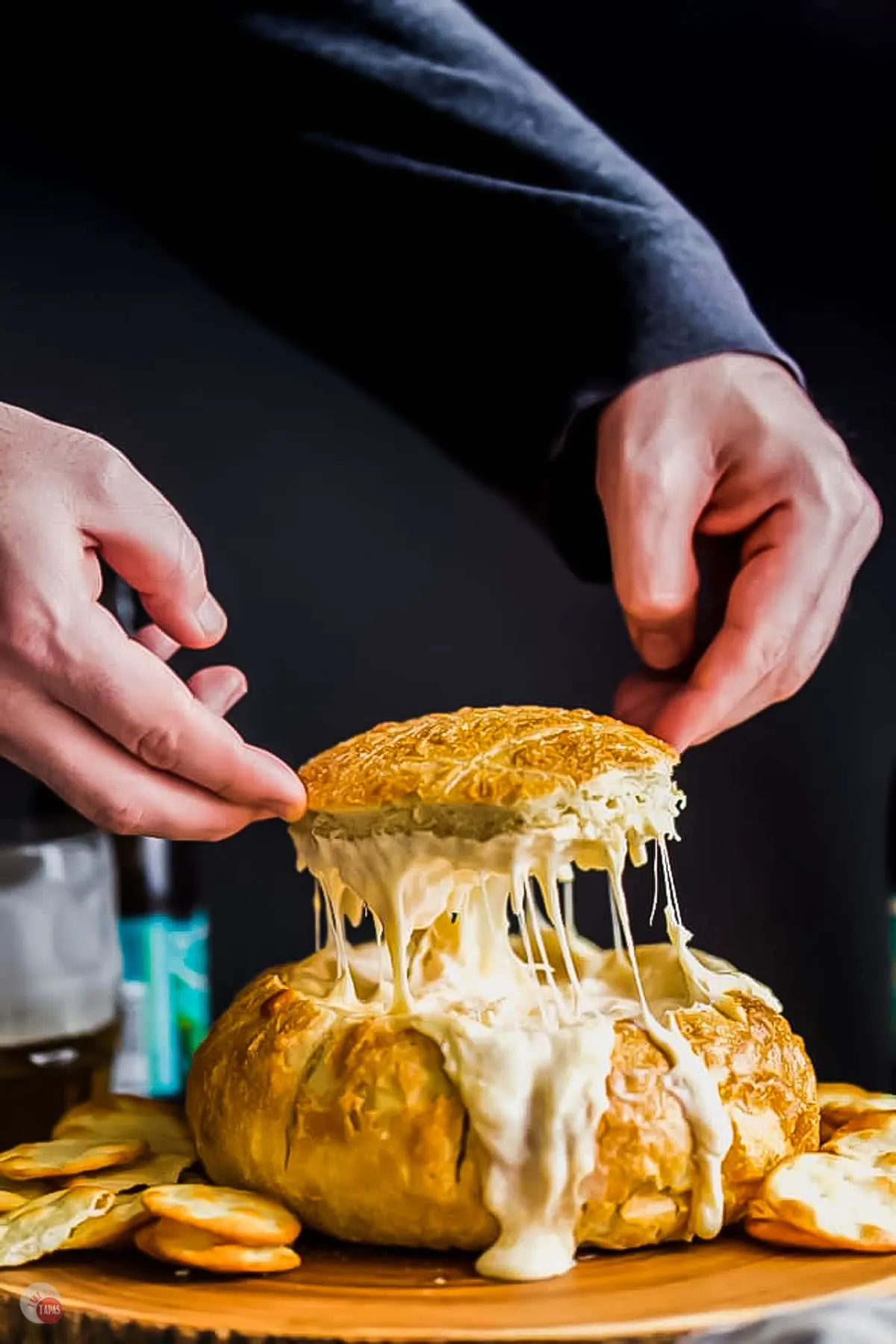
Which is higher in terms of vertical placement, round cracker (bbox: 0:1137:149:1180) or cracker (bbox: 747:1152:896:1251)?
cracker (bbox: 747:1152:896:1251)

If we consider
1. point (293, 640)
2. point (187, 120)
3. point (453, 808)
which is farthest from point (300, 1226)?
point (187, 120)

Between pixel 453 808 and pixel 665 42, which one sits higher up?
pixel 665 42

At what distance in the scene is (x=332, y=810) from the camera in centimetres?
85

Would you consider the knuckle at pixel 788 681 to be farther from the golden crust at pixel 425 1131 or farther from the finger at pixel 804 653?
the golden crust at pixel 425 1131

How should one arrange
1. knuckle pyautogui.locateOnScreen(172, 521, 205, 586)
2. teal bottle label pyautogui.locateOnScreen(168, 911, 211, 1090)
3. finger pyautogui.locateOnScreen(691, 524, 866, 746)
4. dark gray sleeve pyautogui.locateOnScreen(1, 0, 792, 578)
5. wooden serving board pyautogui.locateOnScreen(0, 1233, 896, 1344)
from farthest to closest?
teal bottle label pyautogui.locateOnScreen(168, 911, 211, 1090) → dark gray sleeve pyautogui.locateOnScreen(1, 0, 792, 578) → finger pyautogui.locateOnScreen(691, 524, 866, 746) → knuckle pyautogui.locateOnScreen(172, 521, 205, 586) → wooden serving board pyautogui.locateOnScreen(0, 1233, 896, 1344)

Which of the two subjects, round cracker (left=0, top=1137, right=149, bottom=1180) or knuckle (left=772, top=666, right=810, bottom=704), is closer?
round cracker (left=0, top=1137, right=149, bottom=1180)

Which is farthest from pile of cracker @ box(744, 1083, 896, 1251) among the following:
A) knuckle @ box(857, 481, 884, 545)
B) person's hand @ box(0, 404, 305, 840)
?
knuckle @ box(857, 481, 884, 545)

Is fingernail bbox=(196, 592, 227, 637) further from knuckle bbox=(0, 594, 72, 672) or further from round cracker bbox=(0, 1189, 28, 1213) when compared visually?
round cracker bbox=(0, 1189, 28, 1213)

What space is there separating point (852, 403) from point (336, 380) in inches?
17.7

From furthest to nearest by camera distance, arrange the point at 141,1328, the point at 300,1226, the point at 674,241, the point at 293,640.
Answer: the point at 293,640 → the point at 674,241 → the point at 300,1226 → the point at 141,1328

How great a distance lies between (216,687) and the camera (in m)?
0.97

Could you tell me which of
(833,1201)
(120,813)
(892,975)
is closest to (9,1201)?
(120,813)

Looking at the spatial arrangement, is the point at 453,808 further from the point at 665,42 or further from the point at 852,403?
the point at 665,42

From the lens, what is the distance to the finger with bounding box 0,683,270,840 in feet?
2.74
